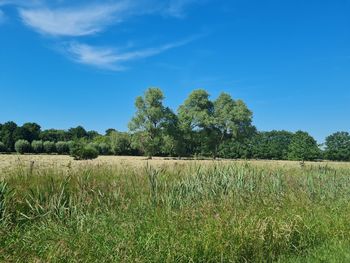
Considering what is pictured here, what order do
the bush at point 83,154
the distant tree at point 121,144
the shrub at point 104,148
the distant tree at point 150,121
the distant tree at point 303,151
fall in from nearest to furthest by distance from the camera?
the distant tree at point 303,151, the bush at point 83,154, the distant tree at point 150,121, the distant tree at point 121,144, the shrub at point 104,148

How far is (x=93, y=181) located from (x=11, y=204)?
248cm

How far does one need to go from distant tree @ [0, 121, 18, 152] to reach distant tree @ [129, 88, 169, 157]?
33.4 m

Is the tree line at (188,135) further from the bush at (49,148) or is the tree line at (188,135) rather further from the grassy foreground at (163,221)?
the grassy foreground at (163,221)

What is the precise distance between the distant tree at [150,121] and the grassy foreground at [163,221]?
6609 centimetres

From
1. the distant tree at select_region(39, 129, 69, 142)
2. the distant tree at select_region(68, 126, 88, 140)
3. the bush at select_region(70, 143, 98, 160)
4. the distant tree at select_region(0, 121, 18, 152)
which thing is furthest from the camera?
the distant tree at select_region(68, 126, 88, 140)

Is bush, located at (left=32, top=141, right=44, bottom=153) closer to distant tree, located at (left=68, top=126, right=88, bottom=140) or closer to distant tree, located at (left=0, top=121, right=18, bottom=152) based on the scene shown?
distant tree, located at (left=0, top=121, right=18, bottom=152)

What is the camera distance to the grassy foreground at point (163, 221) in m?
6.32

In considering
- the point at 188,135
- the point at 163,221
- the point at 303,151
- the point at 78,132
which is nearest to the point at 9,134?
the point at 78,132

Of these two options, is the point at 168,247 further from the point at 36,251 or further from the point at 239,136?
the point at 239,136

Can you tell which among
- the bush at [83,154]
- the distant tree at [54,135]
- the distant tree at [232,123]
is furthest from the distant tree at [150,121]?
the distant tree at [54,135]

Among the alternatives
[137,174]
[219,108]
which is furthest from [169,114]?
[137,174]

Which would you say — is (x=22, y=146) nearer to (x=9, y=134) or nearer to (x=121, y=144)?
(x=9, y=134)

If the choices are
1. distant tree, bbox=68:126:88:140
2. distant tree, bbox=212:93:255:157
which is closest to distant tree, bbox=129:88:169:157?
distant tree, bbox=212:93:255:157

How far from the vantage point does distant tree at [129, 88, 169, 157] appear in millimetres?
78062
